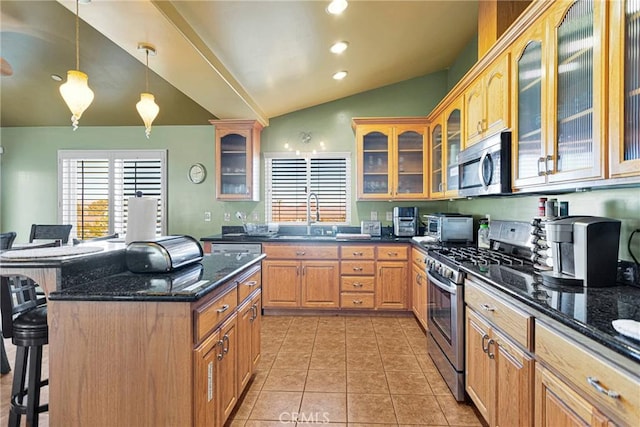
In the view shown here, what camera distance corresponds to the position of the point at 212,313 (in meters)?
1.56

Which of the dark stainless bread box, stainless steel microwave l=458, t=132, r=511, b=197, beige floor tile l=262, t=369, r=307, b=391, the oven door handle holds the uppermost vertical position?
stainless steel microwave l=458, t=132, r=511, b=197

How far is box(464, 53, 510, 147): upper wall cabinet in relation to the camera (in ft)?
7.04

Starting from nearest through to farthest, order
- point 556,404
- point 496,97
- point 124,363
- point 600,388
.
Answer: point 600,388, point 556,404, point 124,363, point 496,97

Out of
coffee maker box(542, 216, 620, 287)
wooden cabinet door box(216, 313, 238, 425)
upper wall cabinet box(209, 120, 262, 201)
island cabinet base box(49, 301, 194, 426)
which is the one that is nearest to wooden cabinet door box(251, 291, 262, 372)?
wooden cabinet door box(216, 313, 238, 425)

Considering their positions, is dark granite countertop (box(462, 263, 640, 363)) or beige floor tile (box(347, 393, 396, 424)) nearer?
dark granite countertop (box(462, 263, 640, 363))

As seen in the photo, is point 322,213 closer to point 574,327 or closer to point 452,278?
point 452,278

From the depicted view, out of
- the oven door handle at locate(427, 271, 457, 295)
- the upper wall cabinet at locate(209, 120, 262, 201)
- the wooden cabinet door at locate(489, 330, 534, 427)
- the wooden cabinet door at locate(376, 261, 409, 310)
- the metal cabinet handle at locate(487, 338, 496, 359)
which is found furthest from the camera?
the upper wall cabinet at locate(209, 120, 262, 201)

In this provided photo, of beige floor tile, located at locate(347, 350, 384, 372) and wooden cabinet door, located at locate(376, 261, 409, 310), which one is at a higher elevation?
wooden cabinet door, located at locate(376, 261, 409, 310)

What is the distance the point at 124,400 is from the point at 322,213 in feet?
11.1

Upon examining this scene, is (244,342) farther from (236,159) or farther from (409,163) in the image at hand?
(409,163)

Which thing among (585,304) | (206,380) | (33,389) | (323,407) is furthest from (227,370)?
(585,304)

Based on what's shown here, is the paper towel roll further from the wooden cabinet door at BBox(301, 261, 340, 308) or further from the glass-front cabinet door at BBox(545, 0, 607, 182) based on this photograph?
the glass-front cabinet door at BBox(545, 0, 607, 182)

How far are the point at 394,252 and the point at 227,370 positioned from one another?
2467 millimetres

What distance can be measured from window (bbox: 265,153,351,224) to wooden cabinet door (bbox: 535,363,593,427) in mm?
3328
